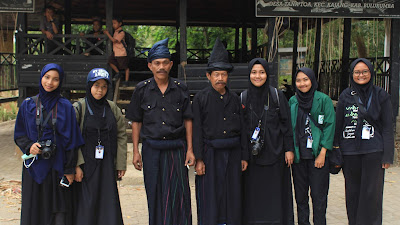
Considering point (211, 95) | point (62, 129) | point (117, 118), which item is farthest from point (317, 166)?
point (62, 129)

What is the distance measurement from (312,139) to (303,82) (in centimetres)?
58

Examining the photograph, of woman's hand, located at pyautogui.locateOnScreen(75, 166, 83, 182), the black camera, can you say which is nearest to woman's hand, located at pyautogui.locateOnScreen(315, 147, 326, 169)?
woman's hand, located at pyautogui.locateOnScreen(75, 166, 83, 182)

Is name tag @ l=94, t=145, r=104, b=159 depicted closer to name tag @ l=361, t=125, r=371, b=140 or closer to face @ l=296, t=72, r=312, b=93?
face @ l=296, t=72, r=312, b=93

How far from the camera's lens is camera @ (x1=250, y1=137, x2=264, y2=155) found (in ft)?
12.6

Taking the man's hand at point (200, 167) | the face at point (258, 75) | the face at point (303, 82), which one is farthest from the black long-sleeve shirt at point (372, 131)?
the man's hand at point (200, 167)

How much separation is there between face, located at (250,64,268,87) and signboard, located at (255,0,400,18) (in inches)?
143

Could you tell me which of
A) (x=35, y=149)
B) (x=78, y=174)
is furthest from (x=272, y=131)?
(x=35, y=149)

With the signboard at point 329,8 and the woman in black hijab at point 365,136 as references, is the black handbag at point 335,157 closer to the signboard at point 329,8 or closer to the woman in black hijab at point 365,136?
the woman in black hijab at point 365,136

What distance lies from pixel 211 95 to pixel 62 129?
1.42 metres

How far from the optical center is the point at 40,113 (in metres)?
3.55

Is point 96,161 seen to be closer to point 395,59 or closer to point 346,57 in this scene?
point 395,59

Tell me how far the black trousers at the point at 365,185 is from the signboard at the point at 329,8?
3.93 metres

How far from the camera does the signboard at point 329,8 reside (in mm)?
7305

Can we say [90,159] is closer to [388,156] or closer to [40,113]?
[40,113]
